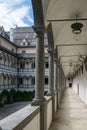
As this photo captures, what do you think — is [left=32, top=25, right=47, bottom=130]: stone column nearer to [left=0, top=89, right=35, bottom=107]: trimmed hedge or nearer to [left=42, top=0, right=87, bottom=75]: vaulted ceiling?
[left=42, top=0, right=87, bottom=75]: vaulted ceiling

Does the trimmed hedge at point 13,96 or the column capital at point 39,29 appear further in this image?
the trimmed hedge at point 13,96

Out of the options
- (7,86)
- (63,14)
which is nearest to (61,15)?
(63,14)

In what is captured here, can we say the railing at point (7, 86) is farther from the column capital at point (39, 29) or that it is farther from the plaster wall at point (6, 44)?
the column capital at point (39, 29)

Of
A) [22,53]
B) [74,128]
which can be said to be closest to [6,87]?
[22,53]

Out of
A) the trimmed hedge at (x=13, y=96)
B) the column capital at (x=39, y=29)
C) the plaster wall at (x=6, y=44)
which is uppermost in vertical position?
the plaster wall at (x=6, y=44)

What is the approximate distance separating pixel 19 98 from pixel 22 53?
34.8 feet

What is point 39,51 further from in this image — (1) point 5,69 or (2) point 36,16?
(1) point 5,69

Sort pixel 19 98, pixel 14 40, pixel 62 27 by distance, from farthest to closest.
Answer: pixel 14 40 < pixel 19 98 < pixel 62 27

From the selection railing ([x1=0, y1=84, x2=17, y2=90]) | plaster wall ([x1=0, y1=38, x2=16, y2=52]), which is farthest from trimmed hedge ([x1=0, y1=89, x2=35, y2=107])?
plaster wall ([x1=0, y1=38, x2=16, y2=52])

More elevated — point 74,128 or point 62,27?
point 62,27

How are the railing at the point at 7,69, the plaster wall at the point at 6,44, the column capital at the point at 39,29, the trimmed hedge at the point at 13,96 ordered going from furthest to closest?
the plaster wall at the point at 6,44 < the railing at the point at 7,69 < the trimmed hedge at the point at 13,96 < the column capital at the point at 39,29

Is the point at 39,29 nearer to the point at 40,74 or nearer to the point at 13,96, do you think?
the point at 40,74

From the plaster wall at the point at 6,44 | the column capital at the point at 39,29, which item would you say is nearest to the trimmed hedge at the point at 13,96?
the plaster wall at the point at 6,44

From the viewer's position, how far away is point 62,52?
2023cm
